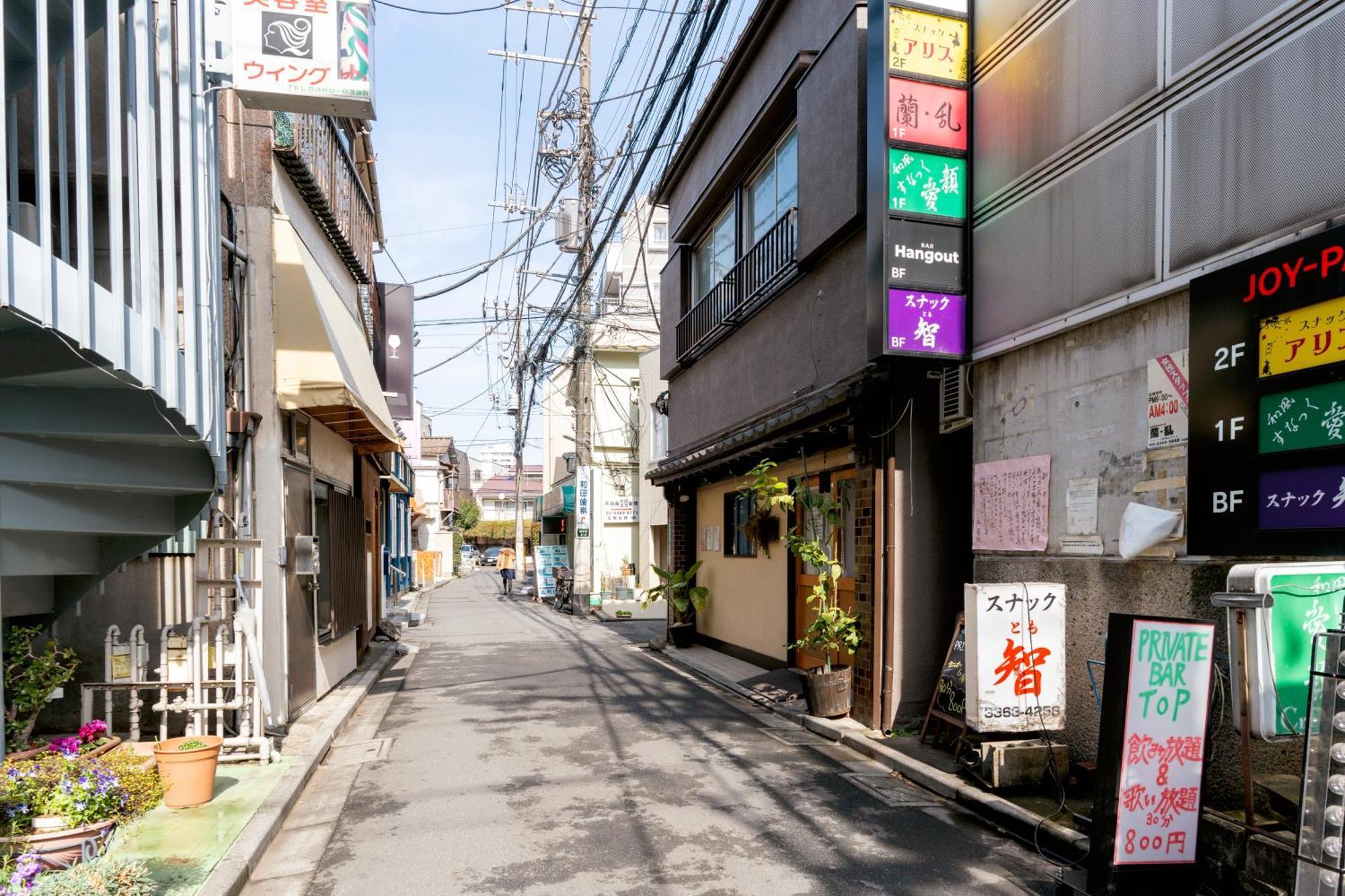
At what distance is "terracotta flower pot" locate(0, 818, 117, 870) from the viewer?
4383 mm

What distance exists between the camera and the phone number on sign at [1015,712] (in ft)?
19.9

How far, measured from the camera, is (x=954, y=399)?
7.84 meters

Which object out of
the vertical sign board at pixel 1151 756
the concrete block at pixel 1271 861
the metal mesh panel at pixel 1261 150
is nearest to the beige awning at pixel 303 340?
the vertical sign board at pixel 1151 756

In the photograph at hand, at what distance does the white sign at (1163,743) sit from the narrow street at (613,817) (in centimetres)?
75

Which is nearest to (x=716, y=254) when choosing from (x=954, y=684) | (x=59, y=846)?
(x=954, y=684)

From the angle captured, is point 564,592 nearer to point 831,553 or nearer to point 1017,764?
point 831,553

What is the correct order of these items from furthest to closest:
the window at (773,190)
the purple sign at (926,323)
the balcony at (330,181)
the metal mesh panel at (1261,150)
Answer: the window at (773,190) → the balcony at (330,181) → the purple sign at (926,323) → the metal mesh panel at (1261,150)

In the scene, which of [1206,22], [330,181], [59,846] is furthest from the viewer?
[330,181]

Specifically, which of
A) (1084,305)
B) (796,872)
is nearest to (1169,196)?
(1084,305)

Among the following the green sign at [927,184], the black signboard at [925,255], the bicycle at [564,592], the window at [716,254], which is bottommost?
the bicycle at [564,592]

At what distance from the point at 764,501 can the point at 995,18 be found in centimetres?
556

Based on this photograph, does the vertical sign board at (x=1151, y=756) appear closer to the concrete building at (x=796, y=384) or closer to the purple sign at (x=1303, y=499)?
the purple sign at (x=1303, y=499)

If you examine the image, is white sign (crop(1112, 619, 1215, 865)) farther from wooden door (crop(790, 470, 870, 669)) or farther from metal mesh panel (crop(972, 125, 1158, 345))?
wooden door (crop(790, 470, 870, 669))

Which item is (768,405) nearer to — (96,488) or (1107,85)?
(1107,85)
